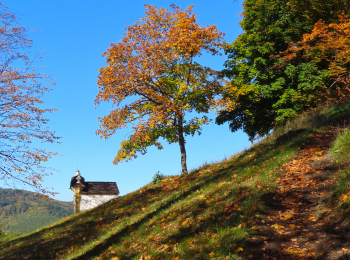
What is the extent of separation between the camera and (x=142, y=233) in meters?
9.93

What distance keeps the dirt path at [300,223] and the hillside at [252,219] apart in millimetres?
21

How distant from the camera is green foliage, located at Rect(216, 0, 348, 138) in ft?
74.9

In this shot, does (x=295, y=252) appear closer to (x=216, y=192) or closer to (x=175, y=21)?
(x=216, y=192)

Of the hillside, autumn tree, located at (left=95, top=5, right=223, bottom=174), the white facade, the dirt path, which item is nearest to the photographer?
the dirt path

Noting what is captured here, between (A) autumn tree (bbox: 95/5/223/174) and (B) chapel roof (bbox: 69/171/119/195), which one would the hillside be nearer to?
(A) autumn tree (bbox: 95/5/223/174)

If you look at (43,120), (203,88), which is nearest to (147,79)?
(203,88)

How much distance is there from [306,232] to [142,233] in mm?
5283

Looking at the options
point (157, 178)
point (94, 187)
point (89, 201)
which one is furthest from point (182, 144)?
point (94, 187)

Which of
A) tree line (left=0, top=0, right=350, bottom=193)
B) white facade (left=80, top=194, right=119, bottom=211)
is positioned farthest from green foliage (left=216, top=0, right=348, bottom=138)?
white facade (left=80, top=194, right=119, bottom=211)

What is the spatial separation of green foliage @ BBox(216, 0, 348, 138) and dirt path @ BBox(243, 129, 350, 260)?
10424mm

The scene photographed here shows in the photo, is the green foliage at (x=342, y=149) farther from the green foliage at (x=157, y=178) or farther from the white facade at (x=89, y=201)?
the white facade at (x=89, y=201)

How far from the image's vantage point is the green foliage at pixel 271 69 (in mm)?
22828

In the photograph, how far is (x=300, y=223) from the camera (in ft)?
25.6

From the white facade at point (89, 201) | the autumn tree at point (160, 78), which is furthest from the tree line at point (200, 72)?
the white facade at point (89, 201)
